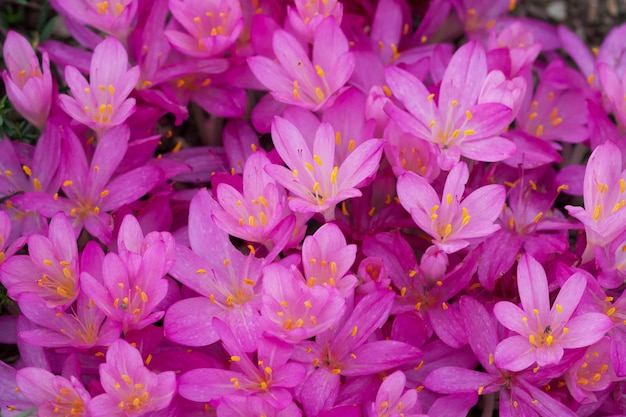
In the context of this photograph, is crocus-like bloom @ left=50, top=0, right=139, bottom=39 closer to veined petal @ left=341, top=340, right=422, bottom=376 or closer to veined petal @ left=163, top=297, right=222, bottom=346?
veined petal @ left=163, top=297, right=222, bottom=346

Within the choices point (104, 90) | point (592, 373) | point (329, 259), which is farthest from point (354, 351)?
point (104, 90)

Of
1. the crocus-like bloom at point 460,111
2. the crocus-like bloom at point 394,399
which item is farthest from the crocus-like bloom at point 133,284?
the crocus-like bloom at point 460,111

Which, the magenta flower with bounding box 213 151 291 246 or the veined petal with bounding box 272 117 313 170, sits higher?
the veined petal with bounding box 272 117 313 170

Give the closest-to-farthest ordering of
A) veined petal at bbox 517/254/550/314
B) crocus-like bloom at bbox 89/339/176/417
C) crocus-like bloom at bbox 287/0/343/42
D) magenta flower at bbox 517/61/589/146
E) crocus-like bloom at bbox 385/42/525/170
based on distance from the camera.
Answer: crocus-like bloom at bbox 89/339/176/417
veined petal at bbox 517/254/550/314
crocus-like bloom at bbox 385/42/525/170
crocus-like bloom at bbox 287/0/343/42
magenta flower at bbox 517/61/589/146

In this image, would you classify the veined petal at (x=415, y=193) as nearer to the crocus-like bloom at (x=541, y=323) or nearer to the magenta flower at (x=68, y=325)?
the crocus-like bloom at (x=541, y=323)

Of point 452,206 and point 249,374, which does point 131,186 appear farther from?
point 452,206

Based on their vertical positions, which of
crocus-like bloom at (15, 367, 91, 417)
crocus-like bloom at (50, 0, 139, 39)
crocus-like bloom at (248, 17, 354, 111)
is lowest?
crocus-like bloom at (15, 367, 91, 417)

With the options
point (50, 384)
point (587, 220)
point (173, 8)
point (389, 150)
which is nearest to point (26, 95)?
point (173, 8)

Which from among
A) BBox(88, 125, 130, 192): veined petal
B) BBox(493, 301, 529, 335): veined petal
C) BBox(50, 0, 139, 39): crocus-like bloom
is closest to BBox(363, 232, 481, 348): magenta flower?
BBox(493, 301, 529, 335): veined petal
